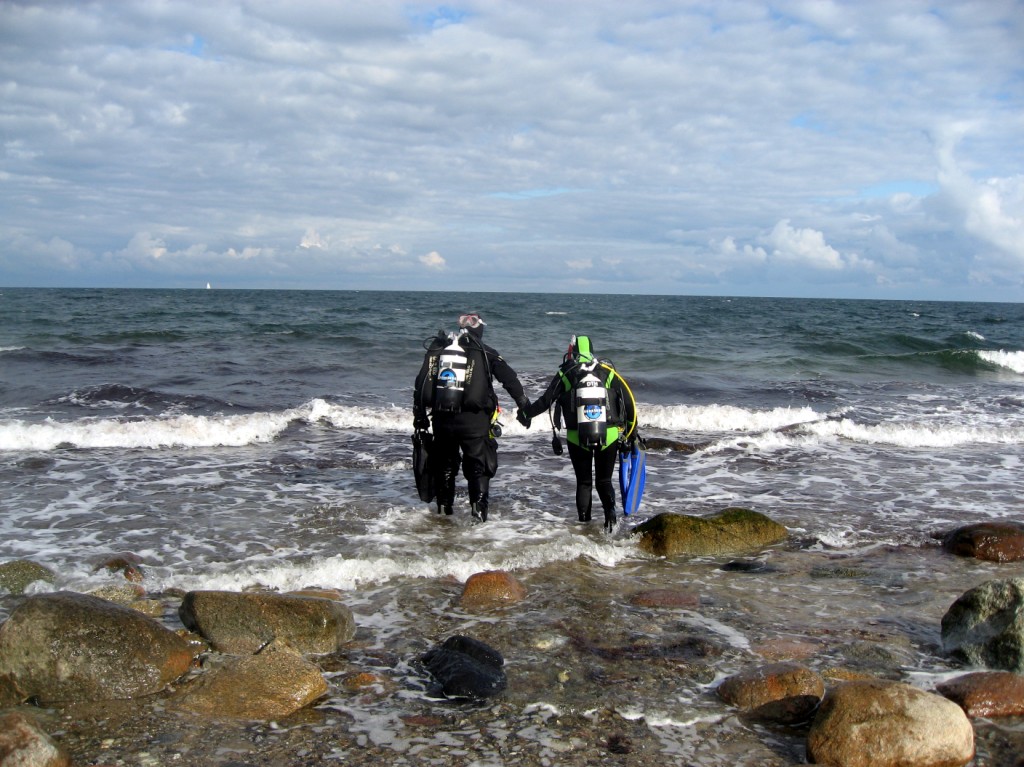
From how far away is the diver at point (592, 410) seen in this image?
8.74 meters

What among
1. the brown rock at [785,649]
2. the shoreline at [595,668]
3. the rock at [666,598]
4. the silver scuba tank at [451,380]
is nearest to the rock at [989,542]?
the shoreline at [595,668]

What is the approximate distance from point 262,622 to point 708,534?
471 centimetres

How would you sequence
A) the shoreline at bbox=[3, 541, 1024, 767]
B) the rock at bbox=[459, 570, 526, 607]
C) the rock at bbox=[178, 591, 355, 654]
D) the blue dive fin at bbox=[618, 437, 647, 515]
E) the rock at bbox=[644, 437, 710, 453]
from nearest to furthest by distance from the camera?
the shoreline at bbox=[3, 541, 1024, 767], the rock at bbox=[178, 591, 355, 654], the rock at bbox=[459, 570, 526, 607], the blue dive fin at bbox=[618, 437, 647, 515], the rock at bbox=[644, 437, 710, 453]

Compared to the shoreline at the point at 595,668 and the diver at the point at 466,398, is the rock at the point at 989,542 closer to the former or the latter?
the shoreline at the point at 595,668

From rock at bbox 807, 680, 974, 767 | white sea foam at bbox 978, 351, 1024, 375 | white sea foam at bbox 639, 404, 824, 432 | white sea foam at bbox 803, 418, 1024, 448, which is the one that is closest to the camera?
rock at bbox 807, 680, 974, 767

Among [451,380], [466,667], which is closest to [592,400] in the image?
[451,380]

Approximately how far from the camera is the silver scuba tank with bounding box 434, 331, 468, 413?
8719 millimetres

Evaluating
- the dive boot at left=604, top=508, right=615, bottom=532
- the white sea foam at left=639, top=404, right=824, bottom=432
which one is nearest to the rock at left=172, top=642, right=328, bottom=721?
the dive boot at left=604, top=508, right=615, bottom=532

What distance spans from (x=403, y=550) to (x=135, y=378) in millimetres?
15347

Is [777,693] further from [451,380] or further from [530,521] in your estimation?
[530,521]

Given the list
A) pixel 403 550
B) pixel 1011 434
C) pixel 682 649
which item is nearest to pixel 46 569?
pixel 403 550

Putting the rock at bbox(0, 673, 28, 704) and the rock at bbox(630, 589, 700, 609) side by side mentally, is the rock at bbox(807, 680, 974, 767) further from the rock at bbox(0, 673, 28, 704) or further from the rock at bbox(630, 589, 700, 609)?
the rock at bbox(0, 673, 28, 704)

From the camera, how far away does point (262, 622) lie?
564 centimetres

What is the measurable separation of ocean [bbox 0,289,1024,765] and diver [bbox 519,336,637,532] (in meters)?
0.84
